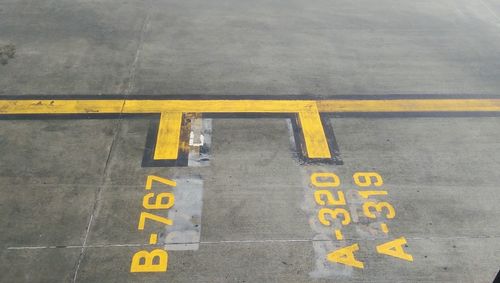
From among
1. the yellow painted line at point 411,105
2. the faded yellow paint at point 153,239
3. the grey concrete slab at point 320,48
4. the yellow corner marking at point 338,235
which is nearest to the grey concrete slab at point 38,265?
the faded yellow paint at point 153,239

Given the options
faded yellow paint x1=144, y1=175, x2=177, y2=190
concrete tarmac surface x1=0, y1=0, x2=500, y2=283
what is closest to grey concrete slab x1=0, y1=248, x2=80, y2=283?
concrete tarmac surface x1=0, y1=0, x2=500, y2=283

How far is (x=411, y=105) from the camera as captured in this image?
9555mm

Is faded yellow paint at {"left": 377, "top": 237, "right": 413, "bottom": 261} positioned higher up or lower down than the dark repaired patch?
higher up

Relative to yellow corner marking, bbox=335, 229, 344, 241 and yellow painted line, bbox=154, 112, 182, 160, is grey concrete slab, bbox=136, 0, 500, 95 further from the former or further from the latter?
yellow corner marking, bbox=335, 229, 344, 241

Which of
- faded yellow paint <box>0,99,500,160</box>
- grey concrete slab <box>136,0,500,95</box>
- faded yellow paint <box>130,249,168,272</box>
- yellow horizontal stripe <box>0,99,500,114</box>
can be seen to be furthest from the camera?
grey concrete slab <box>136,0,500,95</box>

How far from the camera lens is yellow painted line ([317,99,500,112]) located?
30.7ft

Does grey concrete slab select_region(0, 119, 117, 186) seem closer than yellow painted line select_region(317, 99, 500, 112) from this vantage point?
Yes

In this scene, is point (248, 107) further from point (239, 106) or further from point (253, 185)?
point (253, 185)

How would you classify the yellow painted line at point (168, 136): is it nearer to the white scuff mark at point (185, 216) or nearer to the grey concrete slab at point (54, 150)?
the white scuff mark at point (185, 216)

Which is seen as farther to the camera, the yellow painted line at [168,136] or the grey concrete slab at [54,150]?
the yellow painted line at [168,136]

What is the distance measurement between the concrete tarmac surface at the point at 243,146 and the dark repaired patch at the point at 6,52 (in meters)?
0.09

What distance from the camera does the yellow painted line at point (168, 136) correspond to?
795cm

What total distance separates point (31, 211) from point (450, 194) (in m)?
6.78

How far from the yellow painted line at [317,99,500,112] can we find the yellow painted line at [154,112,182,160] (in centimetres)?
296
